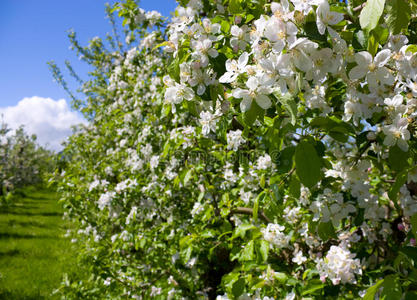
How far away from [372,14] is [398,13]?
0.10 meters

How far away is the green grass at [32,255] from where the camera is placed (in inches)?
197

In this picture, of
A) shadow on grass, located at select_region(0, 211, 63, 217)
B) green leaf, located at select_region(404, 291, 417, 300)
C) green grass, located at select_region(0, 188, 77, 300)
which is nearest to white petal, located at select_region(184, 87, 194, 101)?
green leaf, located at select_region(404, 291, 417, 300)

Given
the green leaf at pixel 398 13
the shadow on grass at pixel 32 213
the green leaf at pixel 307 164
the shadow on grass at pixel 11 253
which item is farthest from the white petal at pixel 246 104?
the shadow on grass at pixel 32 213

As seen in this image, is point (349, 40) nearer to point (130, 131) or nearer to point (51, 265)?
point (130, 131)

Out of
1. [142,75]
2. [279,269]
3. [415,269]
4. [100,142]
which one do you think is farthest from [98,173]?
[415,269]

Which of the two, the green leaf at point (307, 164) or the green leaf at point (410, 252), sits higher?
the green leaf at point (307, 164)

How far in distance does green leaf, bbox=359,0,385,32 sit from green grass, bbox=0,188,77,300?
531 cm

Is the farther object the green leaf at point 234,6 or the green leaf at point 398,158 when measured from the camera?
the green leaf at point 234,6

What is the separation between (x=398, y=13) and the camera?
0.83 meters

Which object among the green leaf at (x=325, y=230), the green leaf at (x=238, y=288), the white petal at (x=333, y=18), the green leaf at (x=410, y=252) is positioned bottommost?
the green leaf at (x=238, y=288)

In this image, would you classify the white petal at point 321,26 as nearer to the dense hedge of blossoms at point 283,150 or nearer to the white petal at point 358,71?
the dense hedge of blossoms at point 283,150

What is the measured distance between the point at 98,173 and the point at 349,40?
422cm

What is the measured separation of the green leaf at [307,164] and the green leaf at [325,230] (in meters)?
0.57

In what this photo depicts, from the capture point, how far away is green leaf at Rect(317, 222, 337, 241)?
148 cm
